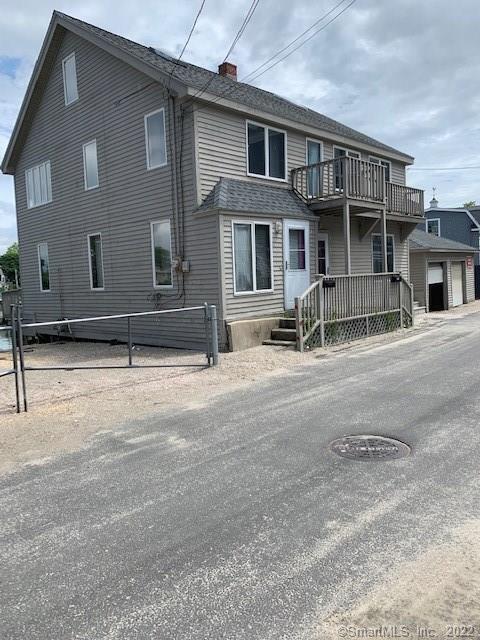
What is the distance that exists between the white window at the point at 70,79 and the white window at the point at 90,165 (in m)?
1.73

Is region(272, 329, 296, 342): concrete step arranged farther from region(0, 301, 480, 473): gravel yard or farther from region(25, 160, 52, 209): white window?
region(25, 160, 52, 209): white window

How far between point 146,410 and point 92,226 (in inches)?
404

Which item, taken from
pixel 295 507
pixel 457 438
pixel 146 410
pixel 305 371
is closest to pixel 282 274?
pixel 305 371

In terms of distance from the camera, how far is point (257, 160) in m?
13.7

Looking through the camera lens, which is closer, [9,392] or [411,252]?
[9,392]

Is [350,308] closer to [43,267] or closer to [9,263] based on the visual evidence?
[43,267]

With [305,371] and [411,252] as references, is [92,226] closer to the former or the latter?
[305,371]

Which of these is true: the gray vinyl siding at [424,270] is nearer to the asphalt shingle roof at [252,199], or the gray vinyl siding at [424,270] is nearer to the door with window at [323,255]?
the door with window at [323,255]

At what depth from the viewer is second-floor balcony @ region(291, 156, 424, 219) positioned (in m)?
13.9

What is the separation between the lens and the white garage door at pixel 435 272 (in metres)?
22.2

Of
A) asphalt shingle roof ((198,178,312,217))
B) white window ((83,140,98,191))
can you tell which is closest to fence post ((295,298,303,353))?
asphalt shingle roof ((198,178,312,217))

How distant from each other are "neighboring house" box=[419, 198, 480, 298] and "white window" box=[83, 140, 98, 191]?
83.7ft

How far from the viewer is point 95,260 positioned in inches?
622

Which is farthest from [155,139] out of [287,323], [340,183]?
[287,323]
